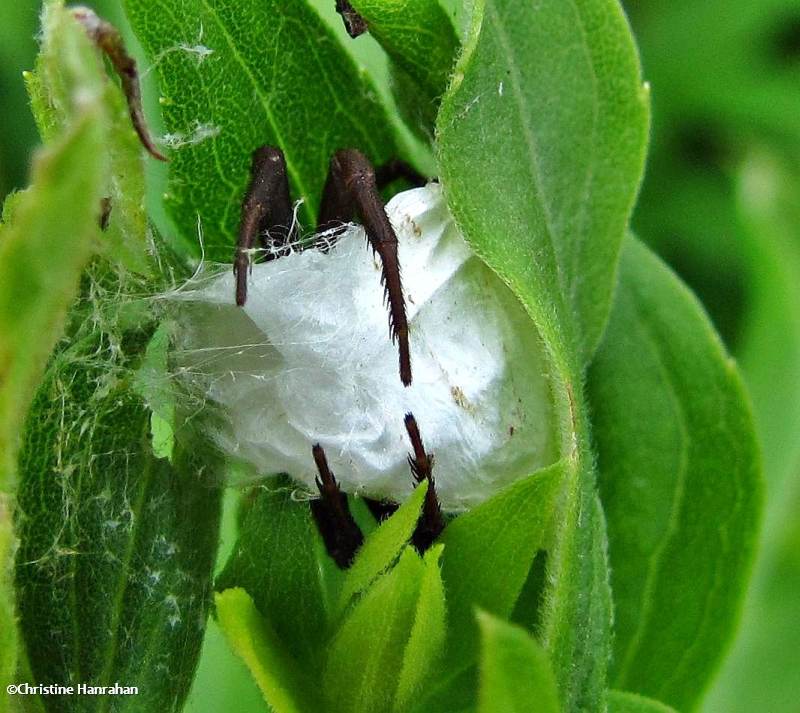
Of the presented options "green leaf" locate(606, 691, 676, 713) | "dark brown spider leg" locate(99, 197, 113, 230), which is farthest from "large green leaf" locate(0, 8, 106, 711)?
"green leaf" locate(606, 691, 676, 713)

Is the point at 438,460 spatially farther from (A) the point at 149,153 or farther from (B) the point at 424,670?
(A) the point at 149,153

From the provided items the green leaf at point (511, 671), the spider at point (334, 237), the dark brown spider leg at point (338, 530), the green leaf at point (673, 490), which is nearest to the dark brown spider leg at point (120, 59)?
the spider at point (334, 237)

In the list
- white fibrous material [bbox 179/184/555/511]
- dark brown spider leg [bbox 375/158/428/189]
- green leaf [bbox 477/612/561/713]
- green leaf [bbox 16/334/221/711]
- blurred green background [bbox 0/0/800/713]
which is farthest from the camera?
blurred green background [bbox 0/0/800/713]

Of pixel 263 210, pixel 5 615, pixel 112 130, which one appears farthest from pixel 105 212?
pixel 5 615

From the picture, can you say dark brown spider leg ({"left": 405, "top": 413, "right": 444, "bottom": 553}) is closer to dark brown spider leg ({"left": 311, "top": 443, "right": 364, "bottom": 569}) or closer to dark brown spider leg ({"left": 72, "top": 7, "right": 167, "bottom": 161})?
dark brown spider leg ({"left": 311, "top": 443, "right": 364, "bottom": 569})

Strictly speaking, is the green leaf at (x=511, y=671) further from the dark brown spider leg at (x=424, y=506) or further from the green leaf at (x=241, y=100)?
the green leaf at (x=241, y=100)

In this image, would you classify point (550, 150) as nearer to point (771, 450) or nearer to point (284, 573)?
point (284, 573)
